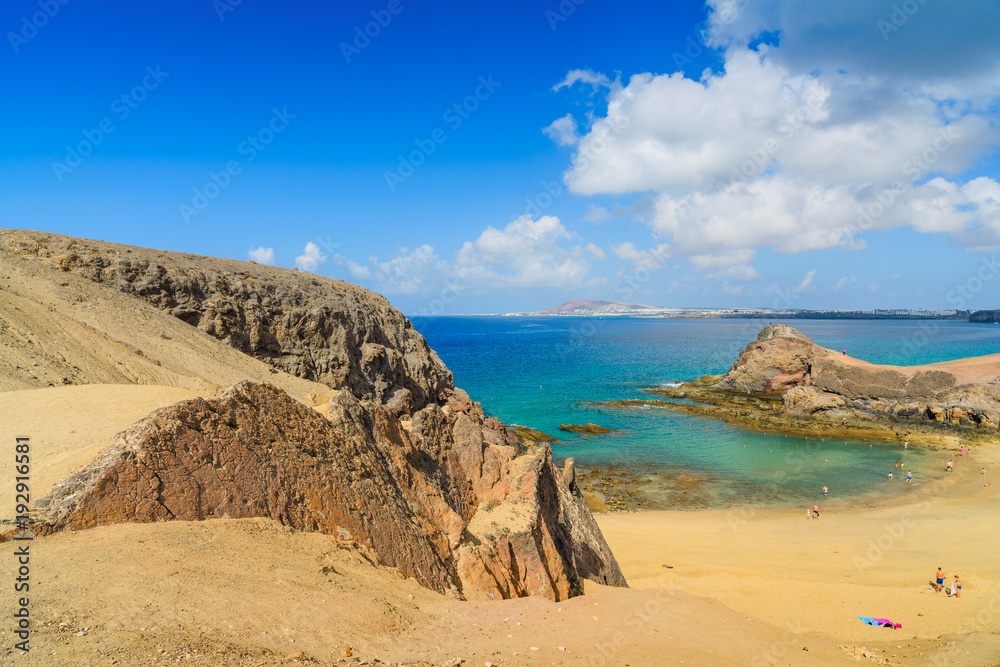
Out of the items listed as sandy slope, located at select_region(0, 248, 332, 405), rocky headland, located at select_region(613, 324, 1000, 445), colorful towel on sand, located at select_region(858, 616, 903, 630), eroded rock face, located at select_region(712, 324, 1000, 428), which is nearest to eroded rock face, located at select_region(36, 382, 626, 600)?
colorful towel on sand, located at select_region(858, 616, 903, 630)

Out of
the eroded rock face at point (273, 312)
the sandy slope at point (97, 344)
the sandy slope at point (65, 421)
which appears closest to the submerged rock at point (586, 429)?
the eroded rock face at point (273, 312)

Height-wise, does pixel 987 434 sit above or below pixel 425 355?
below

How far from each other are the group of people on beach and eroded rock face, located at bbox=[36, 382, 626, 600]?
50.1 feet

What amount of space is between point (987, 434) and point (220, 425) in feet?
209

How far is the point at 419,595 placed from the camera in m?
8.61

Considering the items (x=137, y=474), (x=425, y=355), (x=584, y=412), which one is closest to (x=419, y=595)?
(x=137, y=474)

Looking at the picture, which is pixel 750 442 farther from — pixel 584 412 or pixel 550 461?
pixel 550 461

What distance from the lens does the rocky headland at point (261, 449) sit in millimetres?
7684

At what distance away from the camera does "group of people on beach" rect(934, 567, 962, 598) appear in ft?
65.5

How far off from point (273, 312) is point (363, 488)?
23830 mm

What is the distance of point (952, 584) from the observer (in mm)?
20266

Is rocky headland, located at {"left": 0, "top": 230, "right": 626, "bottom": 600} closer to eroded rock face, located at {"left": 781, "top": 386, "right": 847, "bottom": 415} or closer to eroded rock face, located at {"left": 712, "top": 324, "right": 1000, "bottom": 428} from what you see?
eroded rock face, located at {"left": 781, "top": 386, "right": 847, "bottom": 415}

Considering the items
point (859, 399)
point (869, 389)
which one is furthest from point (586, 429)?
point (869, 389)

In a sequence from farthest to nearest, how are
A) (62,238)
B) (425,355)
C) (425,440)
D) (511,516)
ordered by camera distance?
(425,355) → (62,238) → (425,440) → (511,516)
